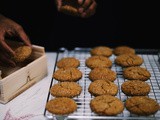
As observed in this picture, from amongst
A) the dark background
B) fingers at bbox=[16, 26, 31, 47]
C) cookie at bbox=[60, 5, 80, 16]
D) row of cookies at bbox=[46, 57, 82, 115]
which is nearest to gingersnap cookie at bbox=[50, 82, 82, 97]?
row of cookies at bbox=[46, 57, 82, 115]

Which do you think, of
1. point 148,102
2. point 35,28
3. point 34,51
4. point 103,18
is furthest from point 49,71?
point 148,102

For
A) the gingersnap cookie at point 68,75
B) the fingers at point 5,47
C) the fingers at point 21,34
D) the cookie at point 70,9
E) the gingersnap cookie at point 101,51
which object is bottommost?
the gingersnap cookie at point 68,75

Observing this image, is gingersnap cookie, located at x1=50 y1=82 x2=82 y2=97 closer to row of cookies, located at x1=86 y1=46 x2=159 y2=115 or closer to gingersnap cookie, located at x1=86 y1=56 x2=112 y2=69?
row of cookies, located at x1=86 y1=46 x2=159 y2=115

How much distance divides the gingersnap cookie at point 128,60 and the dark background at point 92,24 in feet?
0.90

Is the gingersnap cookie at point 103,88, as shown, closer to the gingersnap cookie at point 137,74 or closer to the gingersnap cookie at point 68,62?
the gingersnap cookie at point 137,74

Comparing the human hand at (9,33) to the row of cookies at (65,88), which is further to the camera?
the human hand at (9,33)

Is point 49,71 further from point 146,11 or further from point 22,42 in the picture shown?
point 146,11

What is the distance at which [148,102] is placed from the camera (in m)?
1.79

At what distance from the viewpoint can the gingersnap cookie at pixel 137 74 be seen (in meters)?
2.10

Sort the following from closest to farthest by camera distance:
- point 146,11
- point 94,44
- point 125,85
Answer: point 125,85 → point 146,11 → point 94,44

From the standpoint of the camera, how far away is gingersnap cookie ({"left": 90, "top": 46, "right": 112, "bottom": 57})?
244cm

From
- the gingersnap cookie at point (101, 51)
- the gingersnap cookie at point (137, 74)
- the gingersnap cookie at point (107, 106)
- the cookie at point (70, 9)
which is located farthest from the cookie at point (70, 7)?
the gingersnap cookie at point (107, 106)

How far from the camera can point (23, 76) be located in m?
2.01

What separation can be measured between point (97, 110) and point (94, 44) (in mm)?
1016
